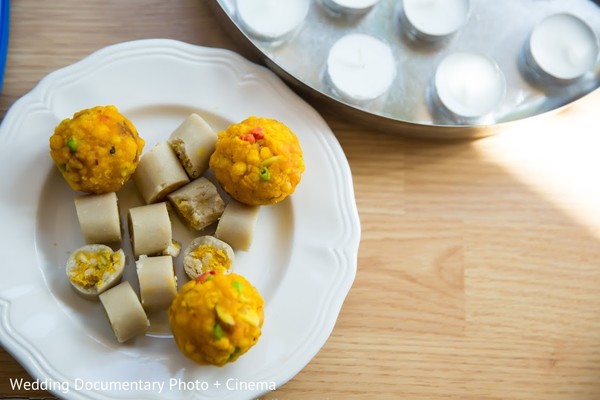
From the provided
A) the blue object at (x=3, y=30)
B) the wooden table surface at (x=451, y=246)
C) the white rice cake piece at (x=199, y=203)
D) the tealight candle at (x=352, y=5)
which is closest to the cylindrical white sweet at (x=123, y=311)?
the white rice cake piece at (x=199, y=203)

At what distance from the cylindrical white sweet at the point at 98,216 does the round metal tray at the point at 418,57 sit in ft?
1.21

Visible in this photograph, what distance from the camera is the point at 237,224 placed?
1049mm

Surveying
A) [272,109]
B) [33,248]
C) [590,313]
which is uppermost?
[272,109]

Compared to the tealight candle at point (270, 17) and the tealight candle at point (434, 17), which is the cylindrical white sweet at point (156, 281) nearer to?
the tealight candle at point (270, 17)

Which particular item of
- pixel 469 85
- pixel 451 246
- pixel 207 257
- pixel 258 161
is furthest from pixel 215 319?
pixel 469 85

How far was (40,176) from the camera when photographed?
3.46 feet

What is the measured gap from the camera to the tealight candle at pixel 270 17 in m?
1.14

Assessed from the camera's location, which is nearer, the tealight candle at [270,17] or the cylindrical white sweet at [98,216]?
the cylindrical white sweet at [98,216]

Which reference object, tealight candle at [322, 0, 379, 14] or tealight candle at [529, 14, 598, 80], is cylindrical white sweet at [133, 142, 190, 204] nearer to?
tealight candle at [322, 0, 379, 14]

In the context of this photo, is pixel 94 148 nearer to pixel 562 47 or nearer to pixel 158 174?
pixel 158 174

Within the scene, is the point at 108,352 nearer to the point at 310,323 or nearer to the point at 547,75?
the point at 310,323

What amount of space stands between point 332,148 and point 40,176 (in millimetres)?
483

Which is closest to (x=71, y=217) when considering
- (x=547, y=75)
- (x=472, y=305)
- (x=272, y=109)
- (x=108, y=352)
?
(x=108, y=352)

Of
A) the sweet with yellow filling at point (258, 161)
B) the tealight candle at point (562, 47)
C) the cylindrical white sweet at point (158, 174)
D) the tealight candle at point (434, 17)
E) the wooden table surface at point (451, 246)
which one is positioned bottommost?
the wooden table surface at point (451, 246)
